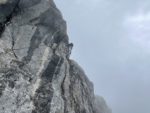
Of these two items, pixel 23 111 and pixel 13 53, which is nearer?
pixel 23 111

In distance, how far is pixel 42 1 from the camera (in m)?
65.8

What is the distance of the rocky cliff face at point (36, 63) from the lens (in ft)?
178

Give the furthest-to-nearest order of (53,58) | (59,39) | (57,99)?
1. (59,39)
2. (53,58)
3. (57,99)

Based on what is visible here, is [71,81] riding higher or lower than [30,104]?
higher

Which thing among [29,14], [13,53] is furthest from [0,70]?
[29,14]

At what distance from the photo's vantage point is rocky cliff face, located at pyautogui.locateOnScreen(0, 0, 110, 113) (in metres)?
54.4

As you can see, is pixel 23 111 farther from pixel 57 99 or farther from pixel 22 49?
pixel 22 49

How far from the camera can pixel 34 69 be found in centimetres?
5791

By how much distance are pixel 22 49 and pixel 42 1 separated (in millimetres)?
9768

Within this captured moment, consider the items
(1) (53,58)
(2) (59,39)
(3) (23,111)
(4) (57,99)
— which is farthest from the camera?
(2) (59,39)

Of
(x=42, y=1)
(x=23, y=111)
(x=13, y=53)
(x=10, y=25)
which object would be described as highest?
(x=42, y=1)

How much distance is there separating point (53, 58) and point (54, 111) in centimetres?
853

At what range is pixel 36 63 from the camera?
5881 centimetres

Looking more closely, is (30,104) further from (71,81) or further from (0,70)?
(71,81)
